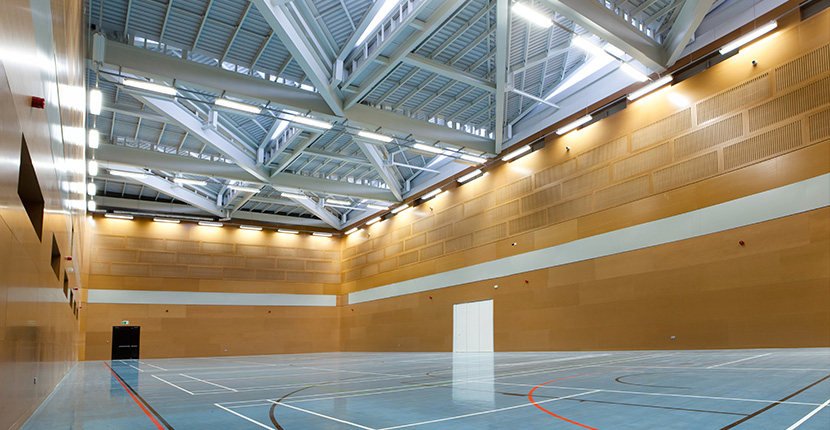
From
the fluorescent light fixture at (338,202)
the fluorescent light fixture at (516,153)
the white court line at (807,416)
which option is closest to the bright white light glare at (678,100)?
the fluorescent light fixture at (516,153)

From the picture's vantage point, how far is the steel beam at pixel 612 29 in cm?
1636

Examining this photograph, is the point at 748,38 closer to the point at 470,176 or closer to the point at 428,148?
the point at 428,148

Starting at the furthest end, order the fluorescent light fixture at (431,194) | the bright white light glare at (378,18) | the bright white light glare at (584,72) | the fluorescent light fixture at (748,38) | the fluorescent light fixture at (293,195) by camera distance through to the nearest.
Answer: the fluorescent light fixture at (293,195) < the fluorescent light fixture at (431,194) < the bright white light glare at (584,72) < the bright white light glare at (378,18) < the fluorescent light fixture at (748,38)

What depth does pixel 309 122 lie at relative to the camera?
22.1m

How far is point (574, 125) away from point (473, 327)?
1095 centimetres

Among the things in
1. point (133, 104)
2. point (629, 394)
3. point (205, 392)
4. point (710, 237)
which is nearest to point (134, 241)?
point (133, 104)

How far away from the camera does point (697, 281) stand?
58.1 feet

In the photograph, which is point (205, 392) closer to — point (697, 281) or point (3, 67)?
point (3, 67)

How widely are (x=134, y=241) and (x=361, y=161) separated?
1721cm

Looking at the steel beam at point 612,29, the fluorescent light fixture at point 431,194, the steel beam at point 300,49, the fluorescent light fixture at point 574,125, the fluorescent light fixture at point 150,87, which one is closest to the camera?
the steel beam at point 300,49

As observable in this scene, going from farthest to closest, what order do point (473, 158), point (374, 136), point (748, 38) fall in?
point (473, 158) < point (374, 136) < point (748, 38)

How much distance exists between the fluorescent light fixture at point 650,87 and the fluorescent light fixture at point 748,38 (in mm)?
1992

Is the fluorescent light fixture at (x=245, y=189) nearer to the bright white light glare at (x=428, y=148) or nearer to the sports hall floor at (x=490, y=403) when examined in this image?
the bright white light glare at (x=428, y=148)

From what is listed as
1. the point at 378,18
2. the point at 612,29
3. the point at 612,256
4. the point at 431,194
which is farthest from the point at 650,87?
the point at 431,194
